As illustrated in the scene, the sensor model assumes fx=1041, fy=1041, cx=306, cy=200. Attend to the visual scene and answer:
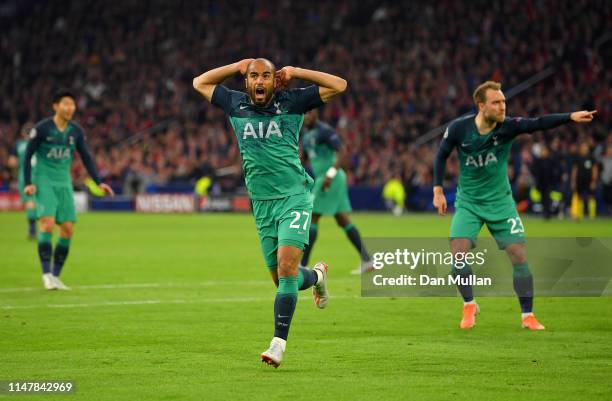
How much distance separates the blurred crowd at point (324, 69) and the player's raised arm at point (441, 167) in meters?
22.2

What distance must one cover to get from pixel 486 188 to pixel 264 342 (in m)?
2.99

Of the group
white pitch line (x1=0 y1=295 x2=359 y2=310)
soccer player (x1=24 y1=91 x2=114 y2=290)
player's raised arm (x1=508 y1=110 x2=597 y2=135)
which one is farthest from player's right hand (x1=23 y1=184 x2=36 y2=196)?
player's raised arm (x1=508 y1=110 x2=597 y2=135)

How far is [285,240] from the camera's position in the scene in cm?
878

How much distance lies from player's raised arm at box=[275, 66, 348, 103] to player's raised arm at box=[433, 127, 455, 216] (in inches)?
96.6

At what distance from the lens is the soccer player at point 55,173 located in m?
15.0

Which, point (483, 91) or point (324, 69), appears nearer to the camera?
point (483, 91)

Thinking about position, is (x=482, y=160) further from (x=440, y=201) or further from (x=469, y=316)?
(x=469, y=316)

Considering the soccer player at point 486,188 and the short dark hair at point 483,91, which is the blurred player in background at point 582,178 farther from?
the short dark hair at point 483,91

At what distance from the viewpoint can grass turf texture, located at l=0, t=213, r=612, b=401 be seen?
7707 millimetres

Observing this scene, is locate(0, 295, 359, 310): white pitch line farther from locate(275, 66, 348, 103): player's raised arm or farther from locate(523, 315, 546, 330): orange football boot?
locate(275, 66, 348, 103): player's raised arm

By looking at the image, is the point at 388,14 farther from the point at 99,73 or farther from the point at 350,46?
the point at 99,73

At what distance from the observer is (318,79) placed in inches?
347

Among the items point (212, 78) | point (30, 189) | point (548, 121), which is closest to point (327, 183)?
point (30, 189)

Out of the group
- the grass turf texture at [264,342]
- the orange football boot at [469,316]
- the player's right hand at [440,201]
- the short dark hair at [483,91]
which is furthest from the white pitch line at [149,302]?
the short dark hair at [483,91]
